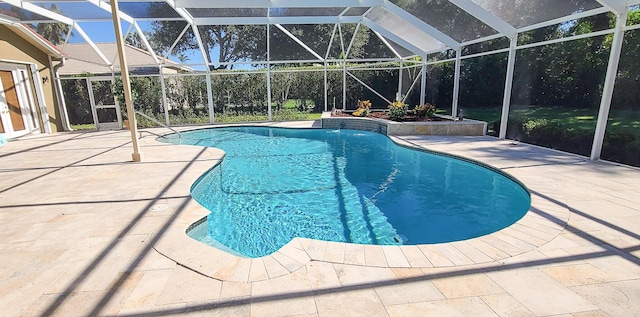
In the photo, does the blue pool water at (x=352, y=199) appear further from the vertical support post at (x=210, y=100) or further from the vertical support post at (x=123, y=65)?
the vertical support post at (x=210, y=100)

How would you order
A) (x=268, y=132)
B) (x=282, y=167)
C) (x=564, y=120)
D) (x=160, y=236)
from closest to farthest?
(x=160, y=236)
(x=282, y=167)
(x=564, y=120)
(x=268, y=132)

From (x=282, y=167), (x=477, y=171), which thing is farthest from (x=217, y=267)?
(x=477, y=171)

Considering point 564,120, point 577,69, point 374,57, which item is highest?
point 374,57

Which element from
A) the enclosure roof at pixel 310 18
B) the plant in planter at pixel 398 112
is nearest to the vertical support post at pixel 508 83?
the enclosure roof at pixel 310 18

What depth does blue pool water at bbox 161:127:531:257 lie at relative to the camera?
14.8ft

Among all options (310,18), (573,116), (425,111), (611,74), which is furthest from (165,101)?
(573,116)

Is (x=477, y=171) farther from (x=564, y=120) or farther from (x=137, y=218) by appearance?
(x=564, y=120)

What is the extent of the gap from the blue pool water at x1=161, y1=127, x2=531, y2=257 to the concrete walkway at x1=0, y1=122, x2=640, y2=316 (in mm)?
698

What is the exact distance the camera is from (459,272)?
2.80 meters

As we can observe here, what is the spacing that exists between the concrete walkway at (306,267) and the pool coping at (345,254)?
0.5 inches

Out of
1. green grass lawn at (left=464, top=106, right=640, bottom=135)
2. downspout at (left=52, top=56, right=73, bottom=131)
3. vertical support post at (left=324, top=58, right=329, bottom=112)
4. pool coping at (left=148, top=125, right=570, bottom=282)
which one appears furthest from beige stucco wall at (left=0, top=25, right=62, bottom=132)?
green grass lawn at (left=464, top=106, right=640, bottom=135)

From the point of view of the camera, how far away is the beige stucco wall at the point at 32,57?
10062 millimetres

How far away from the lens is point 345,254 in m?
3.12

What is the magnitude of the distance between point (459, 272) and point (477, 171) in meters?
4.55
